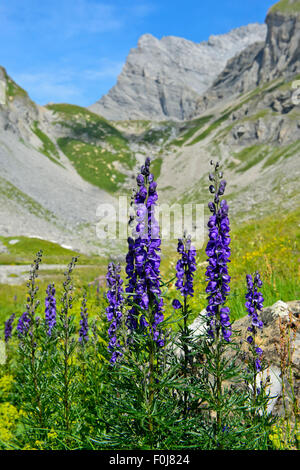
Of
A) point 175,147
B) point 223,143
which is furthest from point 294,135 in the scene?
point 175,147

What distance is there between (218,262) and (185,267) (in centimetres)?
103

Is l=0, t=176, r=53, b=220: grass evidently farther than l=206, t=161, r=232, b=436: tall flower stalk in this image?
Yes

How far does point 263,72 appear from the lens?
7431 inches

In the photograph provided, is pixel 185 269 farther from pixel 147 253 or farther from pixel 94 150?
pixel 94 150

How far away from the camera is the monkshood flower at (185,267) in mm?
5039

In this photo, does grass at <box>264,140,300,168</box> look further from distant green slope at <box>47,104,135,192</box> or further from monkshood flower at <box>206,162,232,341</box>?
monkshood flower at <box>206,162,232,341</box>

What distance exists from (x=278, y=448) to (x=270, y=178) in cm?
9330

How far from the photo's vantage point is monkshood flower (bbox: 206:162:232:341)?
165 inches

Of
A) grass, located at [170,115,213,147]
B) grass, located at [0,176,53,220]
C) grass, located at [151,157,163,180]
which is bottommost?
grass, located at [0,176,53,220]

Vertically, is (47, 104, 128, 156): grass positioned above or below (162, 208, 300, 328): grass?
above

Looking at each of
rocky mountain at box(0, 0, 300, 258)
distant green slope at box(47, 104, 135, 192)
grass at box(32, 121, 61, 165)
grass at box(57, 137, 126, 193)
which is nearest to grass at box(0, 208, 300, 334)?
rocky mountain at box(0, 0, 300, 258)

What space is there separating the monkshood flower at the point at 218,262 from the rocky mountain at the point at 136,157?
3430 centimetres

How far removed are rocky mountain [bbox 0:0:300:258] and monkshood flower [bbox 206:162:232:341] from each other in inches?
1350

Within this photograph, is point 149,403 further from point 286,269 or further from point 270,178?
point 270,178
